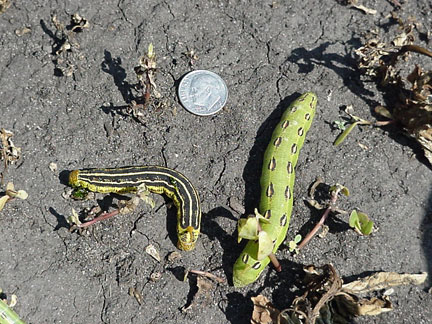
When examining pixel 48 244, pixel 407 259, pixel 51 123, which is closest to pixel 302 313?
pixel 407 259

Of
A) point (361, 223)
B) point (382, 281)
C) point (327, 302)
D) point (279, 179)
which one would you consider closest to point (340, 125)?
point (279, 179)

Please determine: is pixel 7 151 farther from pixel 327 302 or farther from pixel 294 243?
pixel 327 302

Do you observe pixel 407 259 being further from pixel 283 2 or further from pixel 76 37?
pixel 76 37

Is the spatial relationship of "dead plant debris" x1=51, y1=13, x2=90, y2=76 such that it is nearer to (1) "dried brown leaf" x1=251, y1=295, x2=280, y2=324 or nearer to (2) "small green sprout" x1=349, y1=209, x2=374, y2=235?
(1) "dried brown leaf" x1=251, y1=295, x2=280, y2=324

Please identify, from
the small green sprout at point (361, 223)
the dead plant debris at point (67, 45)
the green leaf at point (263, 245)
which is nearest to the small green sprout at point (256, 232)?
the green leaf at point (263, 245)

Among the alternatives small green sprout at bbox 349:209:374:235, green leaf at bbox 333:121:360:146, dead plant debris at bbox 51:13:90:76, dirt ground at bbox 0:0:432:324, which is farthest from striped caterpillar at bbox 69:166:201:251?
green leaf at bbox 333:121:360:146

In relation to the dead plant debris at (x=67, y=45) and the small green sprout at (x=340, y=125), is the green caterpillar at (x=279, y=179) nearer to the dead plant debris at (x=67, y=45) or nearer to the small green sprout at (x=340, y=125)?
the small green sprout at (x=340, y=125)
